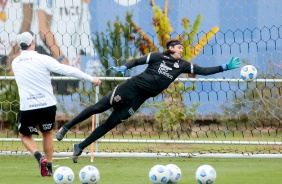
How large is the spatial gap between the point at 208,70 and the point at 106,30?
33.7 feet

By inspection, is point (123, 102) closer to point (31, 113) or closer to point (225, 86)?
point (31, 113)

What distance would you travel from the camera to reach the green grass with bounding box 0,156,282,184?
969 centimetres

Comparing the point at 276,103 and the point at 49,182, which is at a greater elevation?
the point at 276,103

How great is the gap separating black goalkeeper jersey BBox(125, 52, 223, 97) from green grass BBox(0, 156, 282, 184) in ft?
3.75

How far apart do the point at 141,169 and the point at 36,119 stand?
72.4 inches

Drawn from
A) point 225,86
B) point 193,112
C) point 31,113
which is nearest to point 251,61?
point 225,86

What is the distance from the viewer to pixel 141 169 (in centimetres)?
1140

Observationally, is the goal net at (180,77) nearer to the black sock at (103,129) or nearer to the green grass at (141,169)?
the green grass at (141,169)

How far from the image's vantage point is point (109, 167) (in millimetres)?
11719

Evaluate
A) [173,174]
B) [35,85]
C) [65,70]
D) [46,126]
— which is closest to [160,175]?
[173,174]

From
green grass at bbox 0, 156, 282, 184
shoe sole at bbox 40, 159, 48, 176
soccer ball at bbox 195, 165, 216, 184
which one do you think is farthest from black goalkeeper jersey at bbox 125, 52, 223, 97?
soccer ball at bbox 195, 165, 216, 184

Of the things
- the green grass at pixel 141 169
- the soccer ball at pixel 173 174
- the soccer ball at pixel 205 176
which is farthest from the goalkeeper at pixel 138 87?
the soccer ball at pixel 205 176

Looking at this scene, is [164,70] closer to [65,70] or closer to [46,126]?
[65,70]

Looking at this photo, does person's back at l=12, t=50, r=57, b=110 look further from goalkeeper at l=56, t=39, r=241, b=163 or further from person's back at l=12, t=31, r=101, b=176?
goalkeeper at l=56, t=39, r=241, b=163
